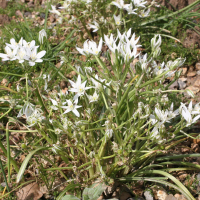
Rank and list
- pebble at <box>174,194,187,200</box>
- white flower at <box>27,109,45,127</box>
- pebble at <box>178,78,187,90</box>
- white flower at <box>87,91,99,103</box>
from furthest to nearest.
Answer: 1. pebble at <box>178,78,187,90</box>
2. pebble at <box>174,194,187,200</box>
3. white flower at <box>87,91,99,103</box>
4. white flower at <box>27,109,45,127</box>

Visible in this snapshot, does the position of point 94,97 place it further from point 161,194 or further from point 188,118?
point 161,194

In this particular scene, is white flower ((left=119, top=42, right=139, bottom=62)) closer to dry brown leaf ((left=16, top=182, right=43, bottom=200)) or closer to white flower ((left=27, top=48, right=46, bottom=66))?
white flower ((left=27, top=48, right=46, bottom=66))

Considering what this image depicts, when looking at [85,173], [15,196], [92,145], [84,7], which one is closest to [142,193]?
[85,173]

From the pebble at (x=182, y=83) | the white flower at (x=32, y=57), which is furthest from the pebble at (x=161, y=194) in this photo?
the pebble at (x=182, y=83)

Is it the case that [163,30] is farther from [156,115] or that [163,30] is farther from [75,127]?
[75,127]

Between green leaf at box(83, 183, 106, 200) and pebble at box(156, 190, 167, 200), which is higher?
green leaf at box(83, 183, 106, 200)

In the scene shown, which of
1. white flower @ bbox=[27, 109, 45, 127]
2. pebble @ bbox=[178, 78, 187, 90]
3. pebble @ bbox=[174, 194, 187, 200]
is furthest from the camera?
pebble @ bbox=[178, 78, 187, 90]

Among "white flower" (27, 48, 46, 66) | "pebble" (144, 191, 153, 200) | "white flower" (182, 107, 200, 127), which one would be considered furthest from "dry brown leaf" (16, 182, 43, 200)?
"white flower" (182, 107, 200, 127)

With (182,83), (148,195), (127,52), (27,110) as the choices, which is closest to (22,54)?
(27,110)
